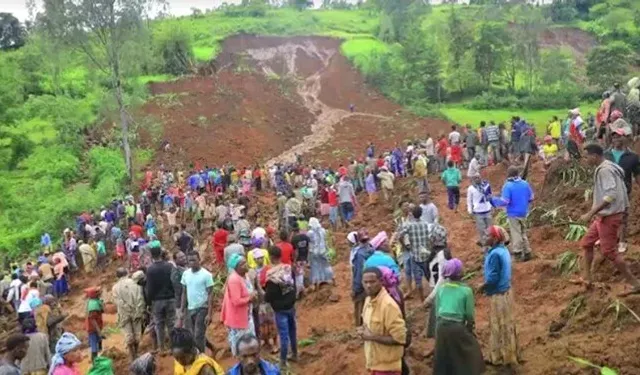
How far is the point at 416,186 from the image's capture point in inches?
734

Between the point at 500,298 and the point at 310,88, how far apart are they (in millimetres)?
47890

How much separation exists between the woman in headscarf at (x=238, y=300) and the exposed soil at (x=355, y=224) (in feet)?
3.91

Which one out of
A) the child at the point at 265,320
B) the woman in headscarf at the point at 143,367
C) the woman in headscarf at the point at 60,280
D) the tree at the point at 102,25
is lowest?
the woman in headscarf at the point at 60,280

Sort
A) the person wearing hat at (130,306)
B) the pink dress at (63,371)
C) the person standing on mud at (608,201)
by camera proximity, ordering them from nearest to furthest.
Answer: the pink dress at (63,371) → the person standing on mud at (608,201) → the person wearing hat at (130,306)

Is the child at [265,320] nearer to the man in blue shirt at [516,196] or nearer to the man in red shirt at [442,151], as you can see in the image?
the man in blue shirt at [516,196]

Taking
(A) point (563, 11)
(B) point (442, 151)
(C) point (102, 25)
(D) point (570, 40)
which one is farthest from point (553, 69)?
(C) point (102, 25)

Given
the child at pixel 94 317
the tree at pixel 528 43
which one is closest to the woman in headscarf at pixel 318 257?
the child at pixel 94 317

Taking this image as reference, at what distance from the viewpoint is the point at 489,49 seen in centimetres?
5084

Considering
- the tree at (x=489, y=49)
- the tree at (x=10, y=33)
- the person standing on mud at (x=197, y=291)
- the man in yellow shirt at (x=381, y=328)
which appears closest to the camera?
the man in yellow shirt at (x=381, y=328)

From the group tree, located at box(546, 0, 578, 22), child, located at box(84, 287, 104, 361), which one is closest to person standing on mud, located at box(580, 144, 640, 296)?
child, located at box(84, 287, 104, 361)

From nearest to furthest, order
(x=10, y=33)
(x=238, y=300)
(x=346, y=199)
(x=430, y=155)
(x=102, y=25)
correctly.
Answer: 1. (x=238, y=300)
2. (x=346, y=199)
3. (x=430, y=155)
4. (x=102, y=25)
5. (x=10, y=33)

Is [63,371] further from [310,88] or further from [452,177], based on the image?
[310,88]

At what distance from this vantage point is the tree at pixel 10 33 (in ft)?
181

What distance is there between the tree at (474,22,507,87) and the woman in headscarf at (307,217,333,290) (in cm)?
4266
